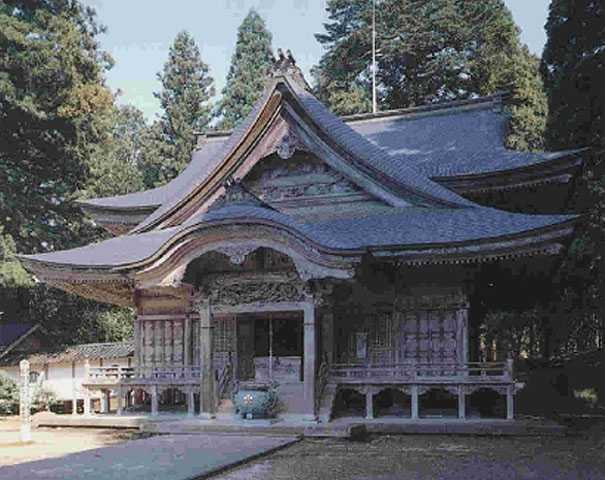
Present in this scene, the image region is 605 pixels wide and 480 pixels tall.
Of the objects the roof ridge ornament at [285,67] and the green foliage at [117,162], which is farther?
the green foliage at [117,162]

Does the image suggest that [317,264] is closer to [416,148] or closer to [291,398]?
[291,398]

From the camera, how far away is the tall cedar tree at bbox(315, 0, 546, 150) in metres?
44.8

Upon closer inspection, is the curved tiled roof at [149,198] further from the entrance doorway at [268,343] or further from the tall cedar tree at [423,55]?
the tall cedar tree at [423,55]

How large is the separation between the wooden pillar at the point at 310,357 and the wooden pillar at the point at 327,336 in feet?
3.65

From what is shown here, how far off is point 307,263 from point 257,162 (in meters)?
4.54

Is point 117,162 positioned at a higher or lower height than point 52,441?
higher

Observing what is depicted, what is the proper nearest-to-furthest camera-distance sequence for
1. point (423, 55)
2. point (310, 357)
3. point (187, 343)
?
1. point (310, 357)
2. point (187, 343)
3. point (423, 55)

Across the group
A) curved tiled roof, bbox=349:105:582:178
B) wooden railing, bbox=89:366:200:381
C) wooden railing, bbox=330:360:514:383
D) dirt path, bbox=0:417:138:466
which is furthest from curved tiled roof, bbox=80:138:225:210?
wooden railing, bbox=330:360:514:383

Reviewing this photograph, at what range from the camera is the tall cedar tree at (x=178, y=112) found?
48.7 meters

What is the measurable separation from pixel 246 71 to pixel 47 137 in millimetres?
29531

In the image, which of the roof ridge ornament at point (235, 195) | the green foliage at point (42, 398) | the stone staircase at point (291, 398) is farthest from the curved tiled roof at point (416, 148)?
the green foliage at point (42, 398)

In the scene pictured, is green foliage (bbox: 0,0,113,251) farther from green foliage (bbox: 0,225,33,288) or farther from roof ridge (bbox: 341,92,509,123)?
roof ridge (bbox: 341,92,509,123)

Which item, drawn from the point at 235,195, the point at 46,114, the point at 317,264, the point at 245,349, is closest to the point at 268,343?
the point at 245,349

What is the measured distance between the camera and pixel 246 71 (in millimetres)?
54469
